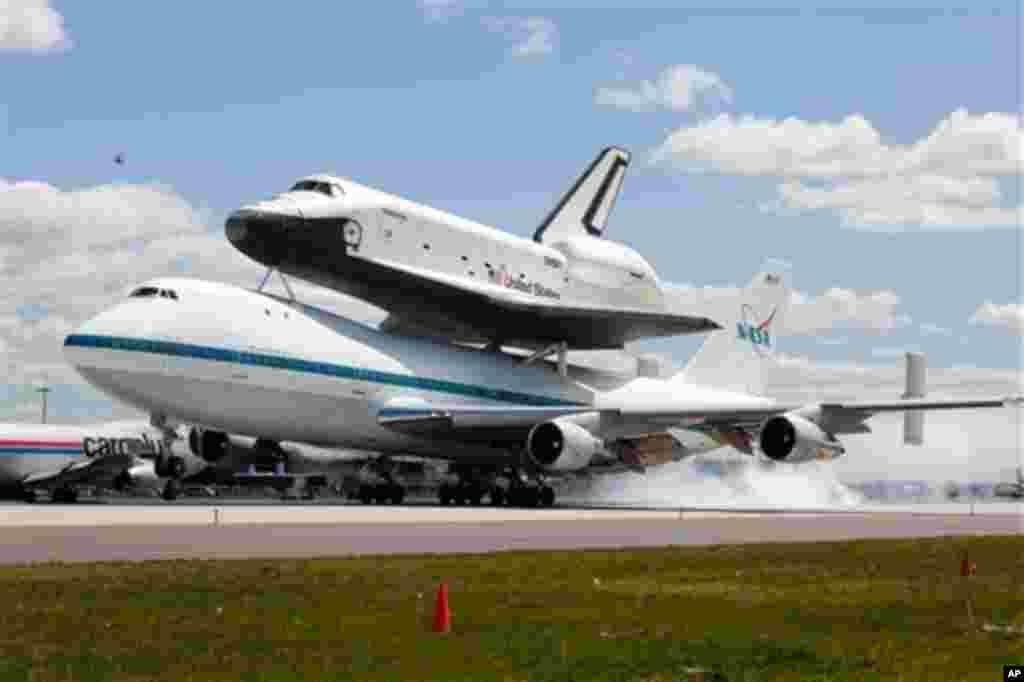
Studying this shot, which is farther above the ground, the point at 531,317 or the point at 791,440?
the point at 531,317

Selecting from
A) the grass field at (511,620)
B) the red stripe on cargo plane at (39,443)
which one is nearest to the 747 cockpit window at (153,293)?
the grass field at (511,620)

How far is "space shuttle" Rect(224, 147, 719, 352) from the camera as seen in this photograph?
5131cm

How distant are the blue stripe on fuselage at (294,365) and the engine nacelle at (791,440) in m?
10.7

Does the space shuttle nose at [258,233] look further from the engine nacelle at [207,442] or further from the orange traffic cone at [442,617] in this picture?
the orange traffic cone at [442,617]

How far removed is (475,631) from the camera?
36.9 ft

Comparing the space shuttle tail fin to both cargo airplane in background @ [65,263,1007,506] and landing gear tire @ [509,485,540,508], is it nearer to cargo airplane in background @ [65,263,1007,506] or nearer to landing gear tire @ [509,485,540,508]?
cargo airplane in background @ [65,263,1007,506]

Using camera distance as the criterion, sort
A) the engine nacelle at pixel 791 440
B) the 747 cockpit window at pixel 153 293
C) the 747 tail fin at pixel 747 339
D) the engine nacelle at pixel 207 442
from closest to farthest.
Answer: the 747 cockpit window at pixel 153 293, the engine nacelle at pixel 791 440, the engine nacelle at pixel 207 442, the 747 tail fin at pixel 747 339

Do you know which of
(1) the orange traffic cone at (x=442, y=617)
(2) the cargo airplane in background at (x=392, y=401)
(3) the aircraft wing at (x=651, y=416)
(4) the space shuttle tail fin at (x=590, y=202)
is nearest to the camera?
(1) the orange traffic cone at (x=442, y=617)

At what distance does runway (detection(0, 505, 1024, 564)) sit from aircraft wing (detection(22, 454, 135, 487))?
26091mm

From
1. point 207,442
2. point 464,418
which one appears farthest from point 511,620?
point 464,418

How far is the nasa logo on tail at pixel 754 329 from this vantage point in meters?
60.9

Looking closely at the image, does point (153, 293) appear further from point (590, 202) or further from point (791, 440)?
point (590, 202)

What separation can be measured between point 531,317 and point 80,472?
21121 mm

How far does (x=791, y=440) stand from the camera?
143 feet
